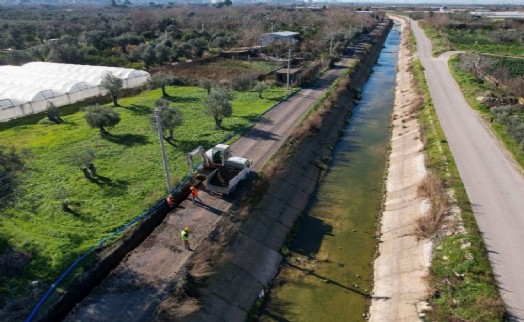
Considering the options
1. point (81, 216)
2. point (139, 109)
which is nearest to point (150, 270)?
point (81, 216)

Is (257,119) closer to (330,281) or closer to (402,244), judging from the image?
(402,244)

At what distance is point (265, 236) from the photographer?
25.0 metres

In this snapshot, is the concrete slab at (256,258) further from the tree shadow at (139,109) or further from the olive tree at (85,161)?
the tree shadow at (139,109)

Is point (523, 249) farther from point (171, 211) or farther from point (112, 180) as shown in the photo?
point (112, 180)

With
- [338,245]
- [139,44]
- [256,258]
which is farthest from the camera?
[139,44]

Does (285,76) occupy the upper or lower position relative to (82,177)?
upper

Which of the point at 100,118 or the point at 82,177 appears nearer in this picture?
the point at 82,177

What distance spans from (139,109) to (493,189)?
134ft

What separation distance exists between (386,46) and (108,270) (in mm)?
123322

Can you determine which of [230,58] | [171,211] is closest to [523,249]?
[171,211]

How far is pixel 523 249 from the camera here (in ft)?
68.4

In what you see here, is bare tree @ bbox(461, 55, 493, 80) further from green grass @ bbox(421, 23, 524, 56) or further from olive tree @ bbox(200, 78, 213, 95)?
olive tree @ bbox(200, 78, 213, 95)

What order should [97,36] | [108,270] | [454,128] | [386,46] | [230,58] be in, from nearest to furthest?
[108,270], [454,128], [230,58], [97,36], [386,46]

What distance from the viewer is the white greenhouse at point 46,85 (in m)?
45.8
